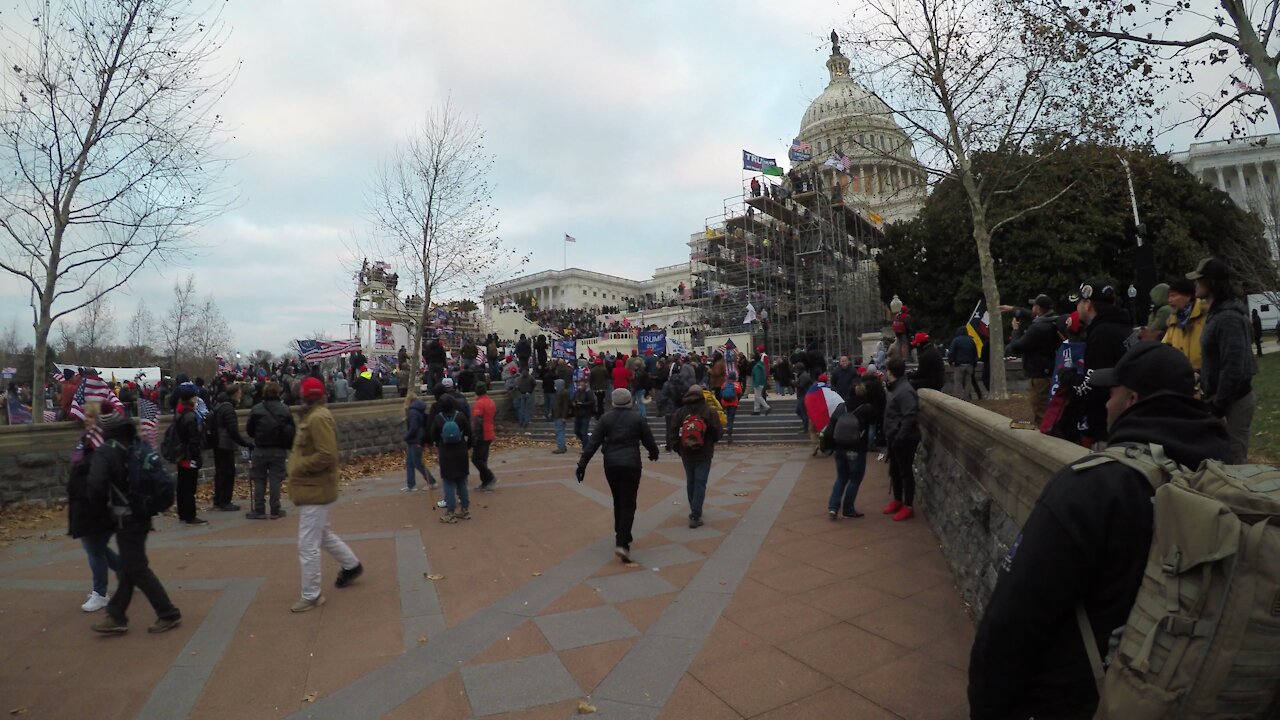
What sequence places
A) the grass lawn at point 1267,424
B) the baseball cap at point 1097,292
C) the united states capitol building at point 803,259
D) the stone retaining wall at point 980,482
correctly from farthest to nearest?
the united states capitol building at point 803,259 < the grass lawn at point 1267,424 < the baseball cap at point 1097,292 < the stone retaining wall at point 980,482

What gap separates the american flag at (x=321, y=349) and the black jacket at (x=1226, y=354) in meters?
21.8

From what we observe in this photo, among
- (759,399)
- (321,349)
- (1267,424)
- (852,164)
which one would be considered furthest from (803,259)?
(1267,424)

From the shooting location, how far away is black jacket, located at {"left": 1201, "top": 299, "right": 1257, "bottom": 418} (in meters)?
4.19

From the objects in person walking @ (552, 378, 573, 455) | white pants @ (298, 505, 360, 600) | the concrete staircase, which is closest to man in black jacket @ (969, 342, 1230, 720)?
white pants @ (298, 505, 360, 600)

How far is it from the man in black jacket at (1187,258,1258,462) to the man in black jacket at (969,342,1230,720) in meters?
3.27

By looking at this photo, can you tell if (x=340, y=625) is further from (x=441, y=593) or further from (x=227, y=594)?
(x=227, y=594)

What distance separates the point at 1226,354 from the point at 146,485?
7656mm

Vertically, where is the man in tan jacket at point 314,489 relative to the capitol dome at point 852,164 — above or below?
below

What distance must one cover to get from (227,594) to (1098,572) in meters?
6.43

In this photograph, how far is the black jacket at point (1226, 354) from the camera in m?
4.19

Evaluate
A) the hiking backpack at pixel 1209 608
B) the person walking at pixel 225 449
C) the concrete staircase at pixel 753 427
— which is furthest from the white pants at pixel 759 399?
the hiking backpack at pixel 1209 608

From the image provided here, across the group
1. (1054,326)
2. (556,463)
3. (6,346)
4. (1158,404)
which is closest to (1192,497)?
(1158,404)

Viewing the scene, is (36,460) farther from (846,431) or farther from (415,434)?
(846,431)

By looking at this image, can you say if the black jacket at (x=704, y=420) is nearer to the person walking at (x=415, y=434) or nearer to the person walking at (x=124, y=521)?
the person walking at (x=415, y=434)
